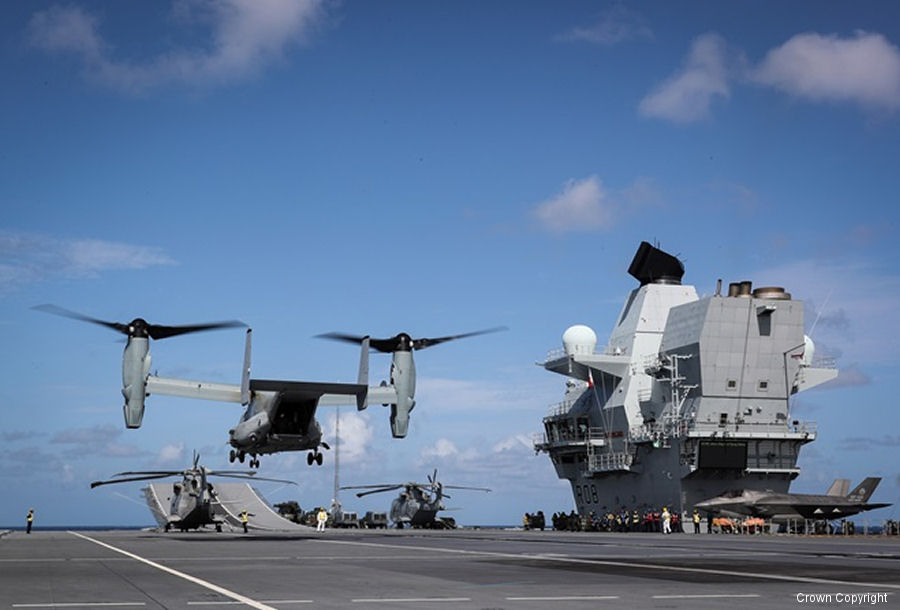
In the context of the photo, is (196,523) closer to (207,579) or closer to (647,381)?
(647,381)

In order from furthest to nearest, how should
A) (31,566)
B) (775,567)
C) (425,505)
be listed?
1. (425,505)
2. (31,566)
3. (775,567)

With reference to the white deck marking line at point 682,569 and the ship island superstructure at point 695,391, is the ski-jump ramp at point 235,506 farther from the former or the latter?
the white deck marking line at point 682,569

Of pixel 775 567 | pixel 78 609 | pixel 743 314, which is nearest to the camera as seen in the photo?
pixel 78 609

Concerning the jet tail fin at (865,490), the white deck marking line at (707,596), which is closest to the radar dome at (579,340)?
the jet tail fin at (865,490)

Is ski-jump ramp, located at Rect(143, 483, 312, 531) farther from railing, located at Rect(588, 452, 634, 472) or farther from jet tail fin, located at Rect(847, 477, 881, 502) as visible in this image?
jet tail fin, located at Rect(847, 477, 881, 502)

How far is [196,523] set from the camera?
7694 cm

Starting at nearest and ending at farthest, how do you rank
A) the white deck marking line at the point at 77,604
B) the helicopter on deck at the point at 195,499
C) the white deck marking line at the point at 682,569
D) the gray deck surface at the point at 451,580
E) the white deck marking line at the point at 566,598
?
1. the white deck marking line at the point at 77,604
2. the gray deck surface at the point at 451,580
3. the white deck marking line at the point at 566,598
4. the white deck marking line at the point at 682,569
5. the helicopter on deck at the point at 195,499

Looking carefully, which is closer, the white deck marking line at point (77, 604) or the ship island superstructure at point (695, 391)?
the white deck marking line at point (77, 604)

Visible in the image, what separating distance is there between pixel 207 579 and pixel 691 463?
5922cm

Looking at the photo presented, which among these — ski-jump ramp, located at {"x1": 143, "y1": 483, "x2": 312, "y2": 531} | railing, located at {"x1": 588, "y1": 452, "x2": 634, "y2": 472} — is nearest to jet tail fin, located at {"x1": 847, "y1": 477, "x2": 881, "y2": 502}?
railing, located at {"x1": 588, "y1": 452, "x2": 634, "y2": 472}

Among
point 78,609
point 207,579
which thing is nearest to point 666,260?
point 207,579

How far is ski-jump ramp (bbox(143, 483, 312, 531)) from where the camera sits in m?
94.9

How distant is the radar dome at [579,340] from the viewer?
281 feet

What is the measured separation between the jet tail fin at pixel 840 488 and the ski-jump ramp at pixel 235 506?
47.2 metres
